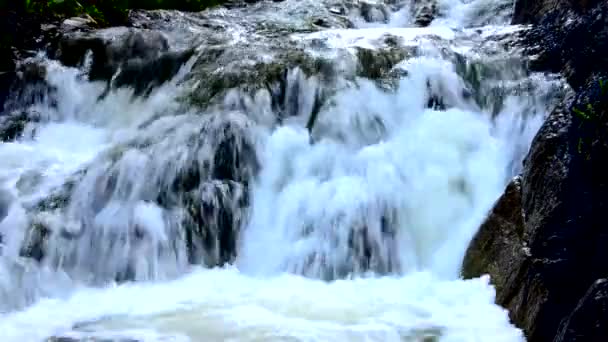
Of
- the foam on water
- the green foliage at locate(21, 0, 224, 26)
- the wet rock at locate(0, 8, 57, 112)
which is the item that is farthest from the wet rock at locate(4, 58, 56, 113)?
the foam on water

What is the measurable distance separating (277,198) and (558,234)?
3.14m

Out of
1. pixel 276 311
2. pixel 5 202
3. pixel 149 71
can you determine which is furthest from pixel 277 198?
pixel 149 71

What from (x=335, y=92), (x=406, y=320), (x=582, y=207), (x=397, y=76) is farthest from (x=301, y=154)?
(x=582, y=207)

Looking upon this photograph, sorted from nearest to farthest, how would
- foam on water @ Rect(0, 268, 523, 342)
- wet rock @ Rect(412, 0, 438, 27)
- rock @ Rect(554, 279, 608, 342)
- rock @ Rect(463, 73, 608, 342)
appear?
1. rock @ Rect(554, 279, 608, 342)
2. rock @ Rect(463, 73, 608, 342)
3. foam on water @ Rect(0, 268, 523, 342)
4. wet rock @ Rect(412, 0, 438, 27)

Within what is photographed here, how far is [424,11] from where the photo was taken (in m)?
13.6

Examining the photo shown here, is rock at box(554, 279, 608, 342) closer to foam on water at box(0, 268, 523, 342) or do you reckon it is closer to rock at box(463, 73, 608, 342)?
rock at box(463, 73, 608, 342)

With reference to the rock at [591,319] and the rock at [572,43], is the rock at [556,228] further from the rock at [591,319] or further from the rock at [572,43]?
the rock at [572,43]

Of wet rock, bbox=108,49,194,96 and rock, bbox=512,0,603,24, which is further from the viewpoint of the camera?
wet rock, bbox=108,49,194,96

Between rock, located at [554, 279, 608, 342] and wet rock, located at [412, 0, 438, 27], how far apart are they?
991 cm

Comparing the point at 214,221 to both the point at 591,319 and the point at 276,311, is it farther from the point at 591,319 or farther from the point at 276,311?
the point at 591,319

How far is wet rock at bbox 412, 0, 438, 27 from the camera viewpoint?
13.3m

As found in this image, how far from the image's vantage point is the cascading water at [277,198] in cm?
545

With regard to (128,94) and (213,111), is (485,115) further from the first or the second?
(128,94)

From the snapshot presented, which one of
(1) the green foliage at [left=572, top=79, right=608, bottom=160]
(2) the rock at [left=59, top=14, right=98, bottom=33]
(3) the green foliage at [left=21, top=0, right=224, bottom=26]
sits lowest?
(1) the green foliage at [left=572, top=79, right=608, bottom=160]
